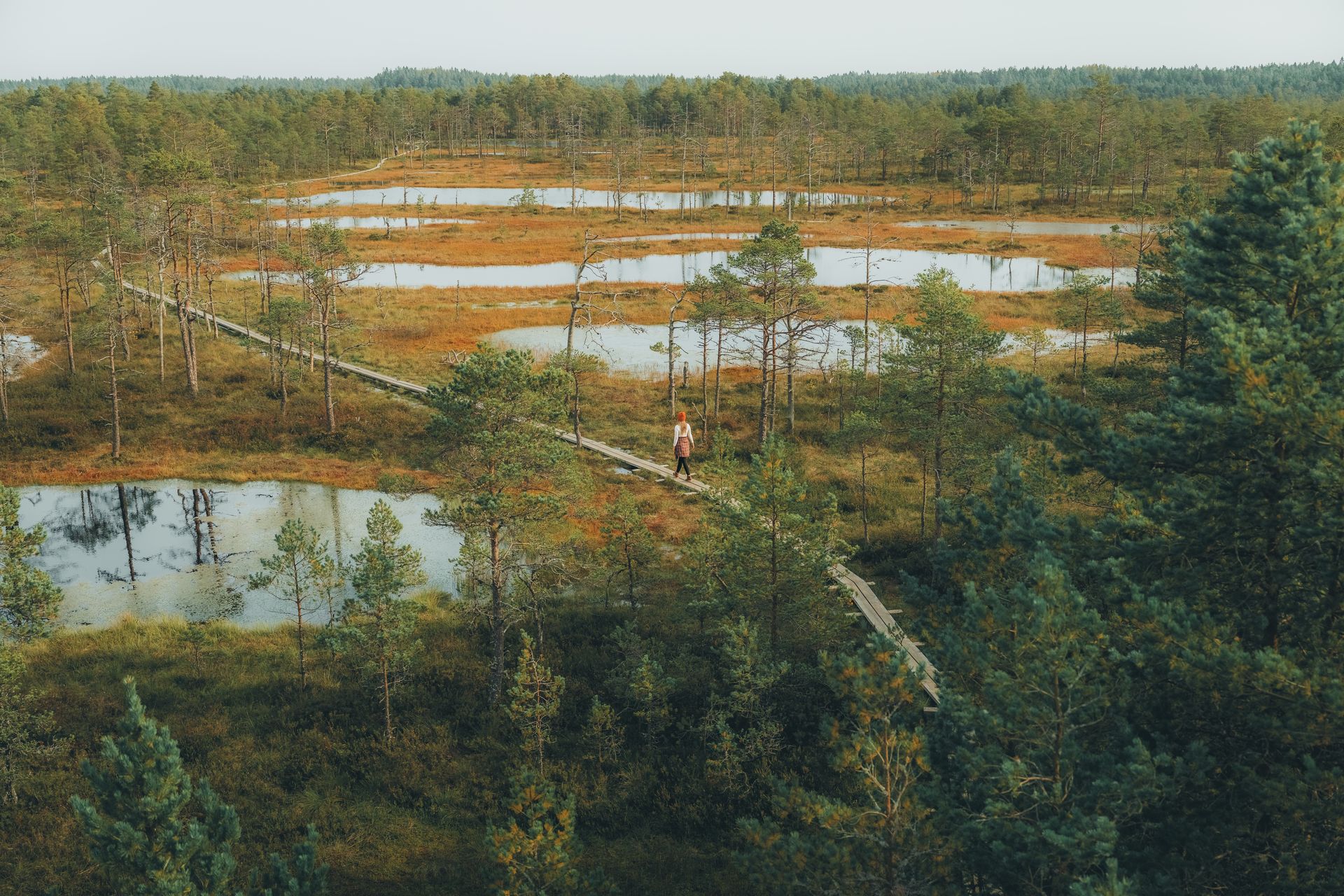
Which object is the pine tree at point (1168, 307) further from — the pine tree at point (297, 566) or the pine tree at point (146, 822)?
the pine tree at point (146, 822)

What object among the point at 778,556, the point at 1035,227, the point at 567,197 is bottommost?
the point at 778,556

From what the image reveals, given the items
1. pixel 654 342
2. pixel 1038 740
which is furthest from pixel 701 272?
pixel 1038 740

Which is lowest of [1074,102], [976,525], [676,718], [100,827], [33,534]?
[676,718]

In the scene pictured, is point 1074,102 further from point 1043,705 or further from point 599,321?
point 1043,705

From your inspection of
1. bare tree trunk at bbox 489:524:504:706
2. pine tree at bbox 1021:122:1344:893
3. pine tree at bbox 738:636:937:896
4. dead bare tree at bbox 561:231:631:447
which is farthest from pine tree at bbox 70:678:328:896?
dead bare tree at bbox 561:231:631:447

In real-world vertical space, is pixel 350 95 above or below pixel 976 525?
above

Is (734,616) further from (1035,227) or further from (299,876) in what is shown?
(1035,227)

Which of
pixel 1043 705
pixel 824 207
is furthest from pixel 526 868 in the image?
pixel 824 207
